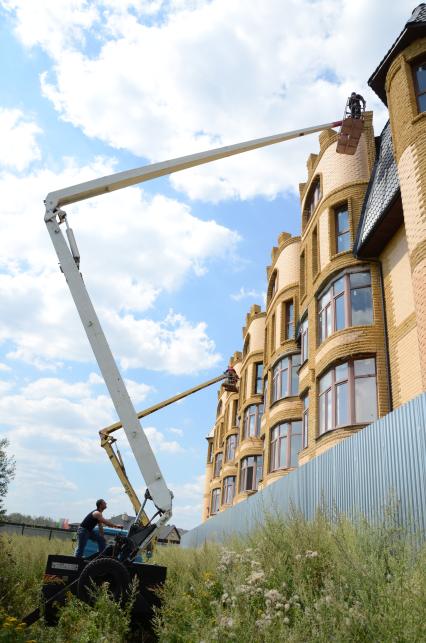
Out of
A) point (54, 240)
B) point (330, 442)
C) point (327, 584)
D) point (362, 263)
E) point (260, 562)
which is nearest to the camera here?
point (327, 584)

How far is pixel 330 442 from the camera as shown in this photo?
15.4 m

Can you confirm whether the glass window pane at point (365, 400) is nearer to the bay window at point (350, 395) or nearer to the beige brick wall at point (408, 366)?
the bay window at point (350, 395)

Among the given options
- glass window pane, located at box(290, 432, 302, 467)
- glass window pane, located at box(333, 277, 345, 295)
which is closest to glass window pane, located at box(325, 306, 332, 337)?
glass window pane, located at box(333, 277, 345, 295)

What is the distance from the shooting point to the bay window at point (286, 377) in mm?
23109

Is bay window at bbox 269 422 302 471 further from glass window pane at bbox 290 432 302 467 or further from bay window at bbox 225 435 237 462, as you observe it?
bay window at bbox 225 435 237 462

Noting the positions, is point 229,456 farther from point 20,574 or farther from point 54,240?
point 54,240

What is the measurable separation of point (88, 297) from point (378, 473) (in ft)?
20.5

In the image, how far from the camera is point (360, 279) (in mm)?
16578

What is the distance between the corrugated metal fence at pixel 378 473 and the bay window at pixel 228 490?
2281 cm

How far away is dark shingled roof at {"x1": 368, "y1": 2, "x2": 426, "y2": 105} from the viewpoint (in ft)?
45.4

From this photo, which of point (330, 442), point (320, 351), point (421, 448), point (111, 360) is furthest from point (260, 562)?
point (320, 351)

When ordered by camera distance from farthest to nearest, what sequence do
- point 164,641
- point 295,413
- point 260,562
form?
1. point 295,413
2. point 260,562
3. point 164,641

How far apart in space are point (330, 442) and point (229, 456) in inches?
890

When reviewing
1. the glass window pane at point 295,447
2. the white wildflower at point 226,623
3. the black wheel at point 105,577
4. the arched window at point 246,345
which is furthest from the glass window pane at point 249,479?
the white wildflower at point 226,623
